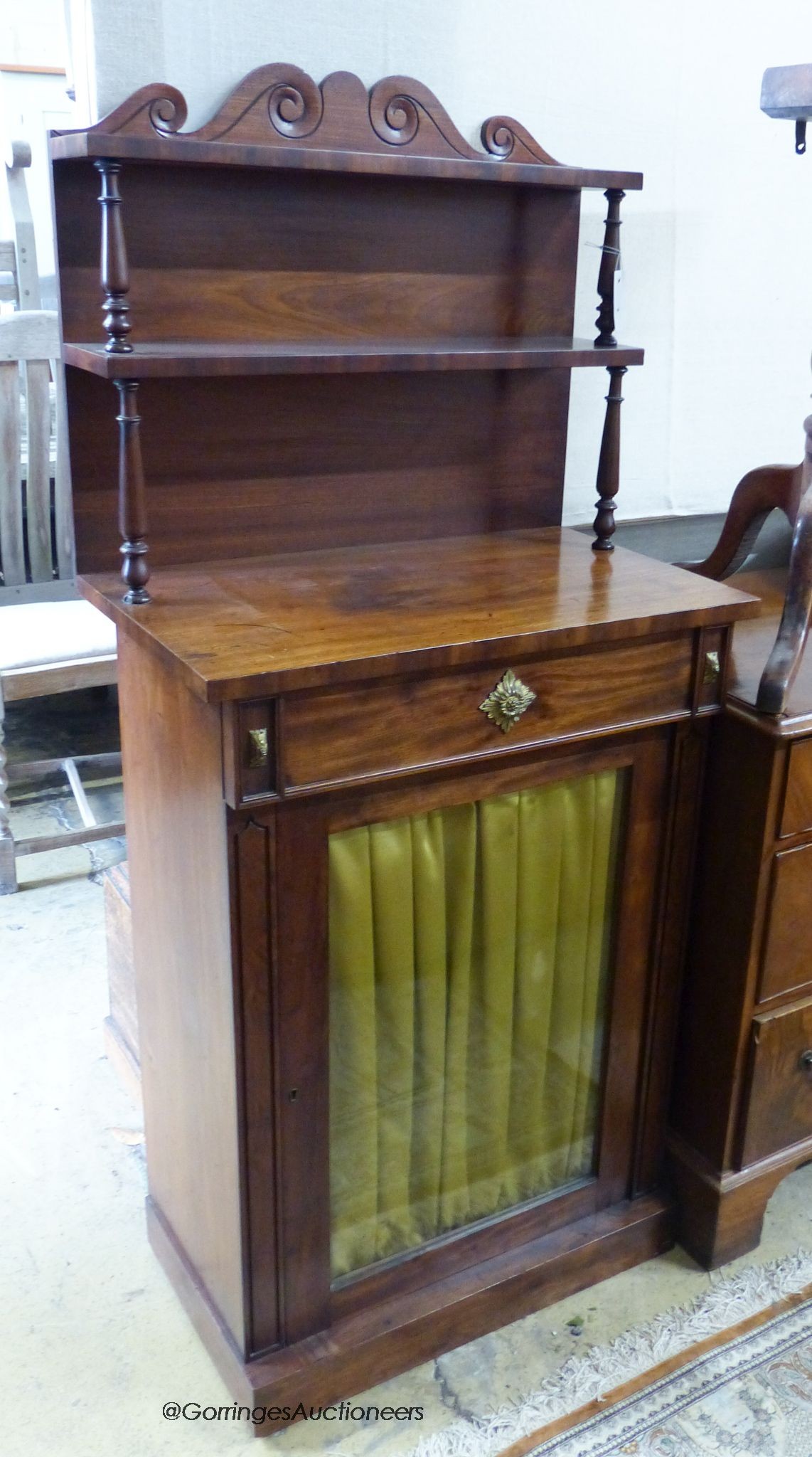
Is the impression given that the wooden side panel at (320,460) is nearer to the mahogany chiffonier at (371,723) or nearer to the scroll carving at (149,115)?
the mahogany chiffonier at (371,723)

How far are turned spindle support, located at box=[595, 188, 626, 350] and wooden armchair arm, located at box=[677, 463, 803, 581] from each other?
355 millimetres

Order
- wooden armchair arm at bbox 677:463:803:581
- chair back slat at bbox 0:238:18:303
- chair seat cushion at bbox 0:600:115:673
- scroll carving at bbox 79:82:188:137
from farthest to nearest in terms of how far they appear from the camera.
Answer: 1. chair back slat at bbox 0:238:18:303
2. chair seat cushion at bbox 0:600:115:673
3. wooden armchair arm at bbox 677:463:803:581
4. scroll carving at bbox 79:82:188:137

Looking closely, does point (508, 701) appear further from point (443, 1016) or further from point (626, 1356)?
point (626, 1356)

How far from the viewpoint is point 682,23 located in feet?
5.92

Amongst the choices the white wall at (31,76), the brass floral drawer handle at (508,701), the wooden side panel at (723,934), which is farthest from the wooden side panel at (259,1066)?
the white wall at (31,76)

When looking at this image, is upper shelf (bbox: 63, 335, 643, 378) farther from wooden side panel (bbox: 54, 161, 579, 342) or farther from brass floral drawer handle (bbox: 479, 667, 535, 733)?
brass floral drawer handle (bbox: 479, 667, 535, 733)

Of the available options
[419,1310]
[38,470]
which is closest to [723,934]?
[419,1310]

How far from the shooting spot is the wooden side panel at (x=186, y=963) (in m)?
1.33

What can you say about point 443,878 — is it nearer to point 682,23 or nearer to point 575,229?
point 575,229

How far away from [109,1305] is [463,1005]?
26.5 inches

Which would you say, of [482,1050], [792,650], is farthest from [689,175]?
[482,1050]

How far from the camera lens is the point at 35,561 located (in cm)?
315

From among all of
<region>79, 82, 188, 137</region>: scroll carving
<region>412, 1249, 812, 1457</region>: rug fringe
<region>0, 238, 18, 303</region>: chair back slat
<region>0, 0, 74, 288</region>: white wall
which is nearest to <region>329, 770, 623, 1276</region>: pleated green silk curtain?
<region>412, 1249, 812, 1457</region>: rug fringe

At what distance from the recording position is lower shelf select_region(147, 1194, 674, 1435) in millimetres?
1500
